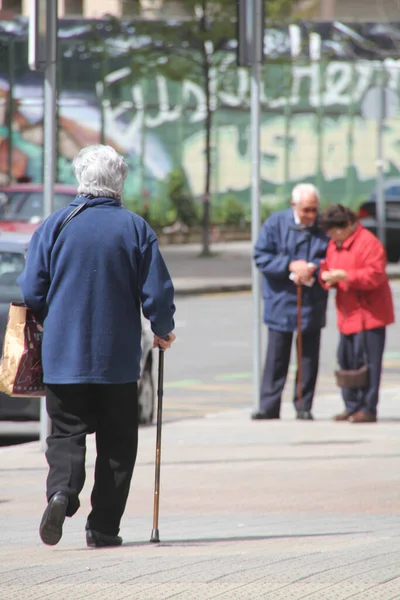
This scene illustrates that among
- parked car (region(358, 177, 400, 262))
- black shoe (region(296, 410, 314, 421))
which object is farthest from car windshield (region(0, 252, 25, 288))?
parked car (region(358, 177, 400, 262))

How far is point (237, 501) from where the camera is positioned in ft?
24.0

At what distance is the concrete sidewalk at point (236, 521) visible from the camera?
5098 mm

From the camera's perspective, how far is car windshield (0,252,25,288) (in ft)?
33.8

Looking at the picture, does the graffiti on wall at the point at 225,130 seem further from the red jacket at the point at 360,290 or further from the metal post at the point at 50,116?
the metal post at the point at 50,116

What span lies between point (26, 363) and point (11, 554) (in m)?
0.79

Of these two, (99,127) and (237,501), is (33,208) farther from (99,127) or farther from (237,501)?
(99,127)

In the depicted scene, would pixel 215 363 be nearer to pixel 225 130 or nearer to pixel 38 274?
pixel 38 274

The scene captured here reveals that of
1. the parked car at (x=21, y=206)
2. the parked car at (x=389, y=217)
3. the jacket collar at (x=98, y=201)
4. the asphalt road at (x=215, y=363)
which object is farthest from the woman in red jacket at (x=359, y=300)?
the parked car at (x=389, y=217)

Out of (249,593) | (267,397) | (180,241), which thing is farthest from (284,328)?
(180,241)

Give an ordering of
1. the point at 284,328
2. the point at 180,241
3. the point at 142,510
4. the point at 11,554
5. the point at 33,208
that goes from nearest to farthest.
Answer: the point at 11,554
the point at 142,510
the point at 284,328
the point at 33,208
the point at 180,241

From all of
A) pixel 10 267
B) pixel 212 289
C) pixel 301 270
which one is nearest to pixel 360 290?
pixel 301 270

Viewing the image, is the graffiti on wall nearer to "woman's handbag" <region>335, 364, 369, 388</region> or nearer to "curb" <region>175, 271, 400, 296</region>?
"curb" <region>175, 271, 400, 296</region>

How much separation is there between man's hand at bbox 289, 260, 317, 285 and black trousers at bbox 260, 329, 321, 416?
1.44 ft

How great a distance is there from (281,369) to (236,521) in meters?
4.13
